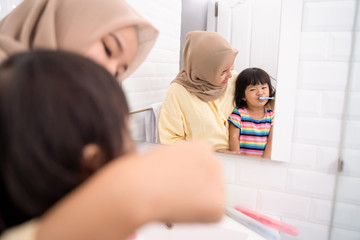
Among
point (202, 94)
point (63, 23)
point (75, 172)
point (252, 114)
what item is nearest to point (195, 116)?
point (202, 94)

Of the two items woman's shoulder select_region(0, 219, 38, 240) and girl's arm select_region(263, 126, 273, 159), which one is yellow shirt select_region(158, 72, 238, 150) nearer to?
girl's arm select_region(263, 126, 273, 159)

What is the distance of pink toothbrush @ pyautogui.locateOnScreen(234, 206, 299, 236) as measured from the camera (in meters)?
0.78

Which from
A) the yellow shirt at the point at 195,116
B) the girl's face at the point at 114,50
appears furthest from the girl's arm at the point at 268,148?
the girl's face at the point at 114,50

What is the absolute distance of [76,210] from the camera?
0.26 meters

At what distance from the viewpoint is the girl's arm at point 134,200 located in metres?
0.25

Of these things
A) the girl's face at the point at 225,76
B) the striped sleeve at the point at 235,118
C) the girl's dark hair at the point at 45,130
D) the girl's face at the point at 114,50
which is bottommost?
the striped sleeve at the point at 235,118

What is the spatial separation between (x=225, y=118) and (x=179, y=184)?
61 centimetres

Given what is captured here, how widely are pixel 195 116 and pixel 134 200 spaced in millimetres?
648

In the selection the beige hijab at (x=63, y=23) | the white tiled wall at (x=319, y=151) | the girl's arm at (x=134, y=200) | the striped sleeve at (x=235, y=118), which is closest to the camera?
the girl's arm at (x=134, y=200)

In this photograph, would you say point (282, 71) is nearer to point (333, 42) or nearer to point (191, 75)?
point (333, 42)

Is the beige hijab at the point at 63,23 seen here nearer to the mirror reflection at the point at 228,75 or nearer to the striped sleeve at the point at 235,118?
the mirror reflection at the point at 228,75

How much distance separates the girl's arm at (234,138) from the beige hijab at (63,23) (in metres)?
0.44

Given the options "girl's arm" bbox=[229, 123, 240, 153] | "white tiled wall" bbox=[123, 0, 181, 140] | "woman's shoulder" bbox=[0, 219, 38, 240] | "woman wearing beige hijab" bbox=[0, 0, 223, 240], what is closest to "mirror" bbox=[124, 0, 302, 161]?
"white tiled wall" bbox=[123, 0, 181, 140]

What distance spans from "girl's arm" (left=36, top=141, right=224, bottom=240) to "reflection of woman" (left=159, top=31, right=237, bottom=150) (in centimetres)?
57
